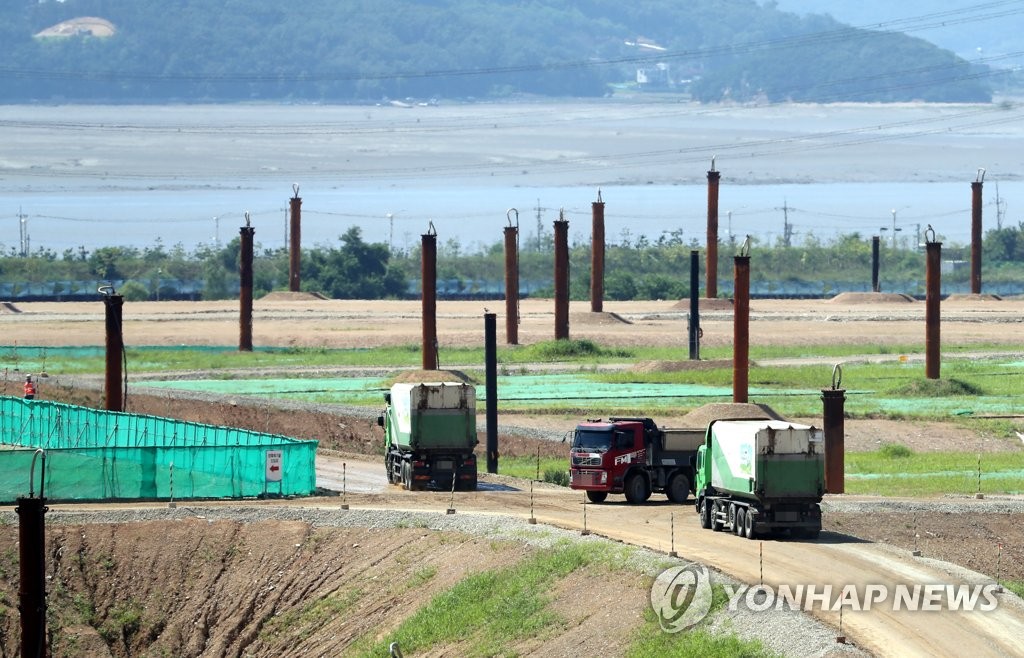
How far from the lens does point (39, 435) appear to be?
190 ft

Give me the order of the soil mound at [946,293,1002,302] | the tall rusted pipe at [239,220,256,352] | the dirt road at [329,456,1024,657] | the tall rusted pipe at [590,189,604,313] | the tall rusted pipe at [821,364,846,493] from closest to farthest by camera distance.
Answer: the dirt road at [329,456,1024,657], the tall rusted pipe at [821,364,846,493], the tall rusted pipe at [239,220,256,352], the tall rusted pipe at [590,189,604,313], the soil mound at [946,293,1002,302]

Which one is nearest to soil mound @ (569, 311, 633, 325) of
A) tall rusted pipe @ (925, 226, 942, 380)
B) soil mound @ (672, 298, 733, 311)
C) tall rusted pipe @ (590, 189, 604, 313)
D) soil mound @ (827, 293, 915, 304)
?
tall rusted pipe @ (590, 189, 604, 313)

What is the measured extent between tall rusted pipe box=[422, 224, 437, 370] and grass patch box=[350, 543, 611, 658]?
136ft

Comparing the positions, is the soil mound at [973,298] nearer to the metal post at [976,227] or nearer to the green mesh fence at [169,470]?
the metal post at [976,227]

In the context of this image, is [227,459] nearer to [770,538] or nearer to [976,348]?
[770,538]

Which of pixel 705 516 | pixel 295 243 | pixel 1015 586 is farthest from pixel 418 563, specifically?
pixel 295 243

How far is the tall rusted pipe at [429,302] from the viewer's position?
258 ft

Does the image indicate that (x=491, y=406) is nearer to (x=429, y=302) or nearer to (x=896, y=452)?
(x=896, y=452)

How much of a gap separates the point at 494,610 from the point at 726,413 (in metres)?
26.5

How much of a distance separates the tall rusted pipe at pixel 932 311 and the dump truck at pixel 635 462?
109ft

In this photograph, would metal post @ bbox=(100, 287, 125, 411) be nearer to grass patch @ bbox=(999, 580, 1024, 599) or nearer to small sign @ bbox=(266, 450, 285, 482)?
small sign @ bbox=(266, 450, 285, 482)

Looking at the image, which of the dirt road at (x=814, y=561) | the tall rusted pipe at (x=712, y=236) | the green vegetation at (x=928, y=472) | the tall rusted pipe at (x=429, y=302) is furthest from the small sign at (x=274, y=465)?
the tall rusted pipe at (x=712, y=236)

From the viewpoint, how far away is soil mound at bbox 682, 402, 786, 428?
6003 centimetres

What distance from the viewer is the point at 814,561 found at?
35250mm
